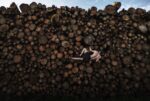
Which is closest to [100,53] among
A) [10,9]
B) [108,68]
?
[108,68]

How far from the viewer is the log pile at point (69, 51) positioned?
718 cm

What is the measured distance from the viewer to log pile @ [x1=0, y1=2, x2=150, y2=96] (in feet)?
23.6

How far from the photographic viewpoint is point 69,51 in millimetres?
7207

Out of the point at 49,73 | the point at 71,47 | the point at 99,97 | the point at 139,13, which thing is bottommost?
the point at 99,97

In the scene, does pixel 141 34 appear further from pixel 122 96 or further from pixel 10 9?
pixel 10 9

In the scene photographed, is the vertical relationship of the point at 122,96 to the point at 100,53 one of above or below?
below

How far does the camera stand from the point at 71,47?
721cm

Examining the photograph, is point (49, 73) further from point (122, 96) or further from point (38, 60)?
point (122, 96)

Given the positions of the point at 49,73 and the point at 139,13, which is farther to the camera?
the point at 139,13

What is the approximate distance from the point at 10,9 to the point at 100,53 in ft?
6.53

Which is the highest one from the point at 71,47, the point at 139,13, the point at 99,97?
the point at 139,13

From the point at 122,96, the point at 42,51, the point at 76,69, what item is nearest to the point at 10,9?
the point at 42,51

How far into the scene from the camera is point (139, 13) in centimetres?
772

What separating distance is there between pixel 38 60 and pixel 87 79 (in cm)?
101
